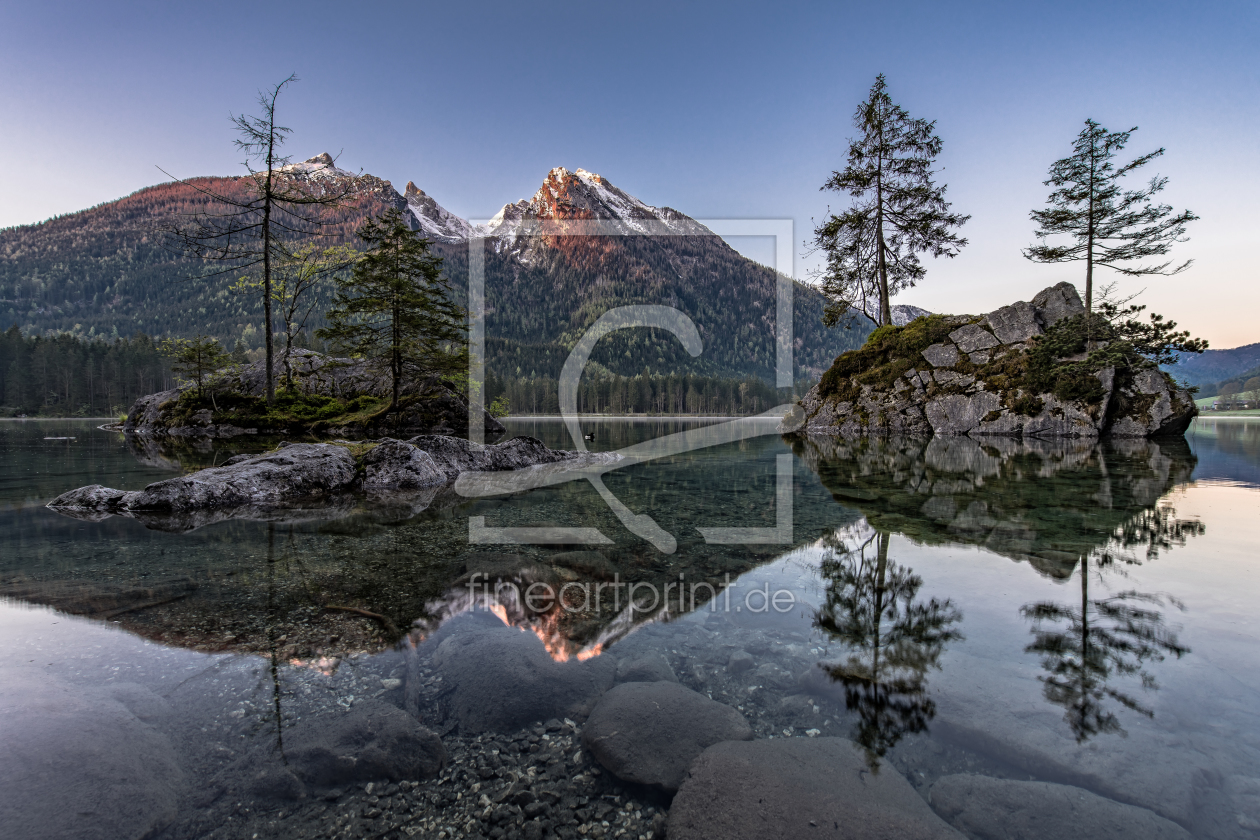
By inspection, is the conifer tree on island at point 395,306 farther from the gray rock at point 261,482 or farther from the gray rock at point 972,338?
the gray rock at point 972,338

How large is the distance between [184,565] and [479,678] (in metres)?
4.50

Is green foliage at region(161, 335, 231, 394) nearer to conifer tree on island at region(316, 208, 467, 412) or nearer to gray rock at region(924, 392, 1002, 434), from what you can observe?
conifer tree on island at region(316, 208, 467, 412)

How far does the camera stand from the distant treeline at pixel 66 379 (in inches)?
3268

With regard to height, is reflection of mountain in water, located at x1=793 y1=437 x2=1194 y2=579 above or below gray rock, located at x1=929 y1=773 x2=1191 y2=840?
above

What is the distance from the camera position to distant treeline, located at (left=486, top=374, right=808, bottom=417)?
12962 cm

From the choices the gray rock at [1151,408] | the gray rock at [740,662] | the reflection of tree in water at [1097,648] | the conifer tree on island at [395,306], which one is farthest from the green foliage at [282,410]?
the gray rock at [1151,408]

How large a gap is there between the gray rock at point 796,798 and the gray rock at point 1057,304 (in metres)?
34.5

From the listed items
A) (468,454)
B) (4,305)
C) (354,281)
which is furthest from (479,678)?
(4,305)

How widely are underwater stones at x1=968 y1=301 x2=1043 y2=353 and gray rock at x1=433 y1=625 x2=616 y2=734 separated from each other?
3349 cm

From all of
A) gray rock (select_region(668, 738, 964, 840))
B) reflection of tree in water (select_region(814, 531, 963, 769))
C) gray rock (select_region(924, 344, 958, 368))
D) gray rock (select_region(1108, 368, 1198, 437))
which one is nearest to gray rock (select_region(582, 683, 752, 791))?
gray rock (select_region(668, 738, 964, 840))

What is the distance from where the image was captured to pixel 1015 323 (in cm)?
2875

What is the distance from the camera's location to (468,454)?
14.8 metres

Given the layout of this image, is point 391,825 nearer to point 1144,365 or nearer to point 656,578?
point 656,578

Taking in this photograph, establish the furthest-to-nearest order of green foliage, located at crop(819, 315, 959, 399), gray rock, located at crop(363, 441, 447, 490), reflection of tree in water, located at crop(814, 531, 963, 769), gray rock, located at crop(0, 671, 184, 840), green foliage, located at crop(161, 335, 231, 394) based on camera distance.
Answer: green foliage, located at crop(161, 335, 231, 394), green foliage, located at crop(819, 315, 959, 399), gray rock, located at crop(363, 441, 447, 490), reflection of tree in water, located at crop(814, 531, 963, 769), gray rock, located at crop(0, 671, 184, 840)
